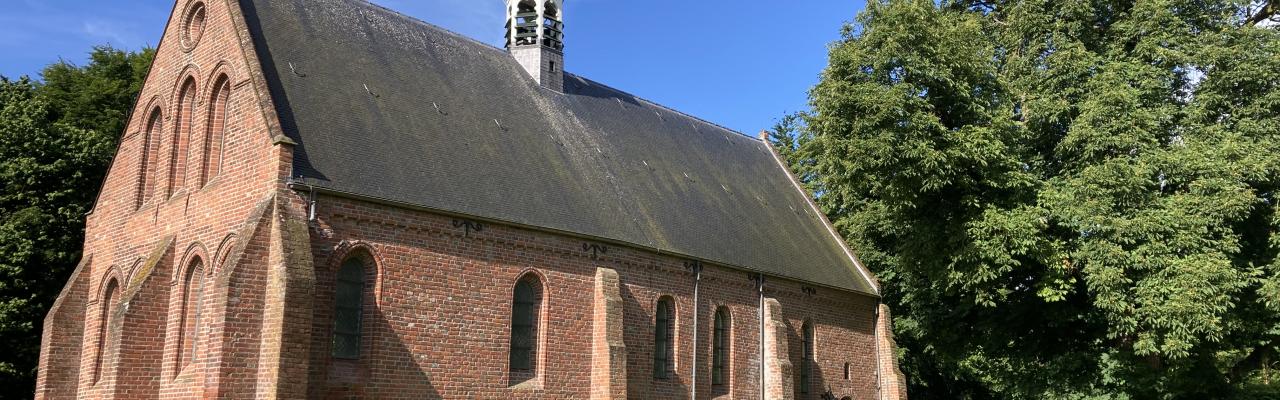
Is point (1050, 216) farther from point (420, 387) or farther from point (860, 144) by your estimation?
point (420, 387)

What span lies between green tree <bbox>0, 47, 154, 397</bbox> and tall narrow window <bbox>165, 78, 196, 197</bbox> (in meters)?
6.69

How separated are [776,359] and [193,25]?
15303mm

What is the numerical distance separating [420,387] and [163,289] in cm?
501

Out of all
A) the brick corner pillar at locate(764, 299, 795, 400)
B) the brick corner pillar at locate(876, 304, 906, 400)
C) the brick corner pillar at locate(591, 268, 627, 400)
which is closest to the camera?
the brick corner pillar at locate(591, 268, 627, 400)

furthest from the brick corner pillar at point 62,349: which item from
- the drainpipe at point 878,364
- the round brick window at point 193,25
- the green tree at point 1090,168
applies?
the drainpipe at point 878,364

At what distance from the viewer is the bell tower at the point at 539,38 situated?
87.3 ft

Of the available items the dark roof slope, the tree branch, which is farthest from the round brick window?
the tree branch

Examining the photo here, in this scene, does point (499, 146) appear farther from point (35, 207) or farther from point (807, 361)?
point (35, 207)

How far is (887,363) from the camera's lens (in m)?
29.7

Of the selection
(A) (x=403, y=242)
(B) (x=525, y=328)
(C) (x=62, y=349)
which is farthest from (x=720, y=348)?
(C) (x=62, y=349)

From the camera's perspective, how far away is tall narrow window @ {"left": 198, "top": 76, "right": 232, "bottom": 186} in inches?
746

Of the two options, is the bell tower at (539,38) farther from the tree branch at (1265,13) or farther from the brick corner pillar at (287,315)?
the tree branch at (1265,13)

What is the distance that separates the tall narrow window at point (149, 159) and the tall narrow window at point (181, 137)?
3.41 ft

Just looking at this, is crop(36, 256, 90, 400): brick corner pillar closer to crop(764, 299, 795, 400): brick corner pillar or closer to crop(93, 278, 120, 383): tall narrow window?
crop(93, 278, 120, 383): tall narrow window
